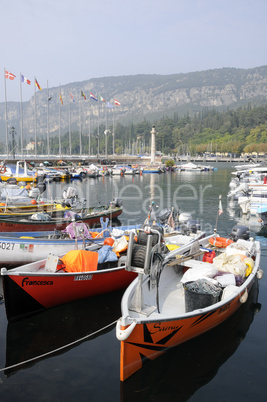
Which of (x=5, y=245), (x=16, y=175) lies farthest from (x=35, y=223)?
(x=16, y=175)

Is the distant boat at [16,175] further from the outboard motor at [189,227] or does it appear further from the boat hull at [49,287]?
the boat hull at [49,287]

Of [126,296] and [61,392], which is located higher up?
[126,296]

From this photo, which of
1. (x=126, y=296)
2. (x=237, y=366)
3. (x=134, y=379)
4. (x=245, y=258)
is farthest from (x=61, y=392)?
(x=245, y=258)

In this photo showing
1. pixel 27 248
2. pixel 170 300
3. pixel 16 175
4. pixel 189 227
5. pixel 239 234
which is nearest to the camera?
pixel 170 300

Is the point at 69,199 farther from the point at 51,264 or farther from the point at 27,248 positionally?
the point at 51,264

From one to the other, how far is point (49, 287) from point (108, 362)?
131 inches

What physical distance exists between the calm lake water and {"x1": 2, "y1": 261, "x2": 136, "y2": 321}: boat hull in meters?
0.36

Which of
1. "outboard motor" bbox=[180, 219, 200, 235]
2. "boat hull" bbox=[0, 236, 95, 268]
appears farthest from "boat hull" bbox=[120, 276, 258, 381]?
"outboard motor" bbox=[180, 219, 200, 235]

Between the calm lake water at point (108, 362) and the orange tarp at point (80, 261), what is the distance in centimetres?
135

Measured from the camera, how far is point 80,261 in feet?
39.0

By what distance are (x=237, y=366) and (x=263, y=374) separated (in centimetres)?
67

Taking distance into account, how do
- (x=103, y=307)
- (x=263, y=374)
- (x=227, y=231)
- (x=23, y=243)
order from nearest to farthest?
(x=263, y=374) < (x=103, y=307) < (x=23, y=243) < (x=227, y=231)

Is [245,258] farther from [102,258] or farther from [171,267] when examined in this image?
[102,258]

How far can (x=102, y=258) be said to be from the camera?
41.0 ft
